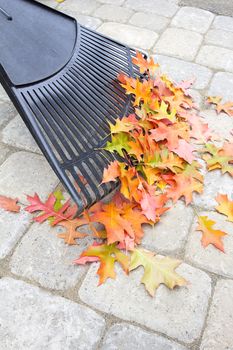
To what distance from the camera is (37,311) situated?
1275 millimetres

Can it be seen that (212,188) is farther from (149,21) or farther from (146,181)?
(149,21)

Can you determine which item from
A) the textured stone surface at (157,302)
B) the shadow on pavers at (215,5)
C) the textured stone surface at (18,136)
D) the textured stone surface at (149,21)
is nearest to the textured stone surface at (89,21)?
the textured stone surface at (149,21)

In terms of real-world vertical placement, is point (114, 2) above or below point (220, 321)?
above

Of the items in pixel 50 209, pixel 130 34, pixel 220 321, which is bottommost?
pixel 220 321

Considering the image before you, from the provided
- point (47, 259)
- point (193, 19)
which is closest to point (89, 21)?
point (193, 19)

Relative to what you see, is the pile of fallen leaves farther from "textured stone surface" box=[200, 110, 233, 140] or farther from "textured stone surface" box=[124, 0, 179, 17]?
"textured stone surface" box=[124, 0, 179, 17]

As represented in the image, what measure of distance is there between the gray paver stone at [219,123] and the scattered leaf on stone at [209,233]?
53 cm

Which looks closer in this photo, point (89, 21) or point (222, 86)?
point (222, 86)

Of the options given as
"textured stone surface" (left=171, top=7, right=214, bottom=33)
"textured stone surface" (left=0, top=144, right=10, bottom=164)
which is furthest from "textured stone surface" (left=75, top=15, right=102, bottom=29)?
"textured stone surface" (left=0, top=144, right=10, bottom=164)

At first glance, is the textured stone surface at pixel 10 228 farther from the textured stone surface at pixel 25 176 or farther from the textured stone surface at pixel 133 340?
the textured stone surface at pixel 133 340

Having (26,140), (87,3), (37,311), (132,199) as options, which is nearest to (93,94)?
(26,140)

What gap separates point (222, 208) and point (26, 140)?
2.98 ft

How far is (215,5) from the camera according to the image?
301cm

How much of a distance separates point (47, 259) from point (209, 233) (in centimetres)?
59
